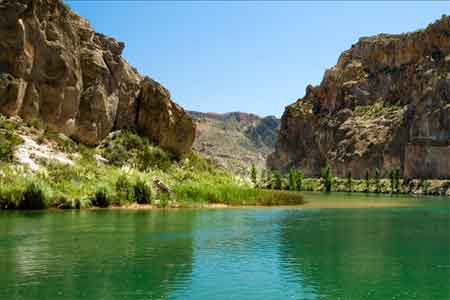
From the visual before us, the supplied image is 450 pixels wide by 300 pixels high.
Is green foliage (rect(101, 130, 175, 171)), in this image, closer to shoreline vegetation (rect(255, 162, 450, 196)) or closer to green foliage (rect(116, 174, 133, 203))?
green foliage (rect(116, 174, 133, 203))

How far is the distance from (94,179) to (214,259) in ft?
104

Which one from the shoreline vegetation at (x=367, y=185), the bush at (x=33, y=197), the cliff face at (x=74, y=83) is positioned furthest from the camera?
the shoreline vegetation at (x=367, y=185)

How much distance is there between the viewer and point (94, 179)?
5347 cm

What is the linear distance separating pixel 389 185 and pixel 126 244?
135 meters

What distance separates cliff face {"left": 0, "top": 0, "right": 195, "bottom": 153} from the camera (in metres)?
60.7

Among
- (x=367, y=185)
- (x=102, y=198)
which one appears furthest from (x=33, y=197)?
(x=367, y=185)

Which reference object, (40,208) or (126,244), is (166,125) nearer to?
(40,208)

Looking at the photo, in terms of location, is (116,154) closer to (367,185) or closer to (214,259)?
(214,259)

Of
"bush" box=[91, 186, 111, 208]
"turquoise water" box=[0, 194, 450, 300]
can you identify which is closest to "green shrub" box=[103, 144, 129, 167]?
"bush" box=[91, 186, 111, 208]

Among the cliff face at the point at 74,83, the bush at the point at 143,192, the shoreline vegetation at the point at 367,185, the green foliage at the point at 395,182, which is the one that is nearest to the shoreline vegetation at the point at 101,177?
the bush at the point at 143,192

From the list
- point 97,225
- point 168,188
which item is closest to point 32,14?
point 168,188

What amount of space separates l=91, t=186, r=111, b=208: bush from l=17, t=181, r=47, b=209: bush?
5004 mm

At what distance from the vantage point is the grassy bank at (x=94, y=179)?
45.8 metres

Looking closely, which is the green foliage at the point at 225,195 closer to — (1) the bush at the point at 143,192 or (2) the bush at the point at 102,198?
(1) the bush at the point at 143,192
